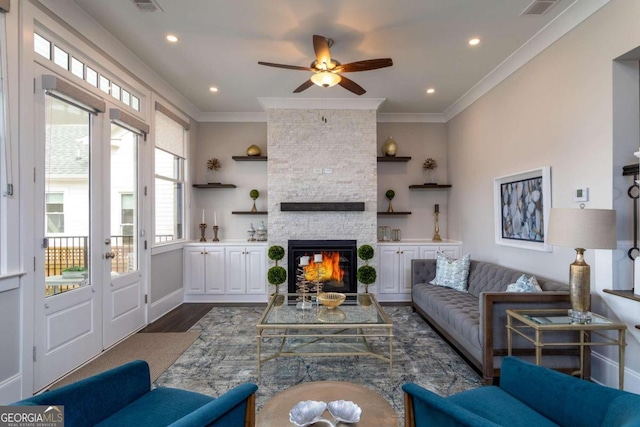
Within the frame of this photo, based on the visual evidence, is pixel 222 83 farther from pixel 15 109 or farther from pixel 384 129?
pixel 384 129

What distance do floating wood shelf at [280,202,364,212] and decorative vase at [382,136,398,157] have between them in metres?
1.19

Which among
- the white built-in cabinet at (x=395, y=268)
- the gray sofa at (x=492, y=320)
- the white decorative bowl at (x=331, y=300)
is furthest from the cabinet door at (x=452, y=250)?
the white decorative bowl at (x=331, y=300)

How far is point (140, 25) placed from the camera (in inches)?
114

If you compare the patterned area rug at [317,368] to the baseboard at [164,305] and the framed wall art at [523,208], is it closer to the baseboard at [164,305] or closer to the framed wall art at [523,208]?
the baseboard at [164,305]

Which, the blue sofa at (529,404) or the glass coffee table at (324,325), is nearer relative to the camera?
the blue sofa at (529,404)

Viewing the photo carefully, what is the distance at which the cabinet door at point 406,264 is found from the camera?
194 inches

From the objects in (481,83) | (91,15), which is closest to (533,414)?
(481,83)

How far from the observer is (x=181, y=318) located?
13.6 feet

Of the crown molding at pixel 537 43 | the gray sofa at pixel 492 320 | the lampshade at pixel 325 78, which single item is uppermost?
the crown molding at pixel 537 43

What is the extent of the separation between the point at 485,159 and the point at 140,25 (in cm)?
431

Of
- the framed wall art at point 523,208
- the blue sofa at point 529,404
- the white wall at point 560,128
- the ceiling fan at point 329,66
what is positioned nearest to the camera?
the blue sofa at point 529,404

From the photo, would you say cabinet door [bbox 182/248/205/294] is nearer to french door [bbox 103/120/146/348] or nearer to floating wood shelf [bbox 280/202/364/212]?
french door [bbox 103/120/146/348]

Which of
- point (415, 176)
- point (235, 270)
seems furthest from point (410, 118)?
point (235, 270)

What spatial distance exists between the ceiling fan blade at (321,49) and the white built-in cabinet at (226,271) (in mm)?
2984
